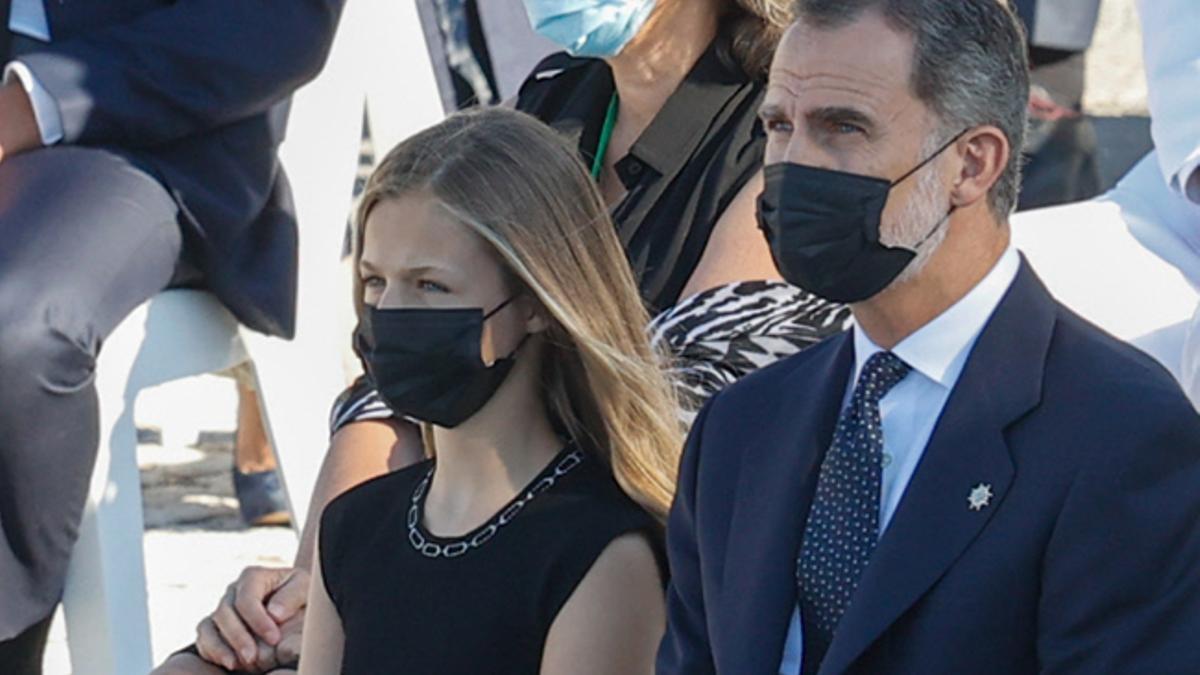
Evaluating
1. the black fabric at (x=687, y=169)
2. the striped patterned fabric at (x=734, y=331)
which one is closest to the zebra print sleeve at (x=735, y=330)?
the striped patterned fabric at (x=734, y=331)

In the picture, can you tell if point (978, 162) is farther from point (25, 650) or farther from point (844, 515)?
point (25, 650)

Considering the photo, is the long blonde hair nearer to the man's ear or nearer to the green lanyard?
the green lanyard

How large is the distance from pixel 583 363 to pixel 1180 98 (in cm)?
82

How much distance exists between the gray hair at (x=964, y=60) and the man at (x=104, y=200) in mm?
1777

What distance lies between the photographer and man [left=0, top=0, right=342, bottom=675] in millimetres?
3535

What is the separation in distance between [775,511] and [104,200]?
6.04 ft

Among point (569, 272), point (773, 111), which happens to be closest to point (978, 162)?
point (773, 111)

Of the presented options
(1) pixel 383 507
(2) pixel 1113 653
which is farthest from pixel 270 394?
(2) pixel 1113 653

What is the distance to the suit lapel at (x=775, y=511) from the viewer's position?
2158mm

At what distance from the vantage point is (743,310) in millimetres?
2855

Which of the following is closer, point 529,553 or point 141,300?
point 529,553

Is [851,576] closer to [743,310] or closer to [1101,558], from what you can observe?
[1101,558]

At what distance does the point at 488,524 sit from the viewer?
258 cm

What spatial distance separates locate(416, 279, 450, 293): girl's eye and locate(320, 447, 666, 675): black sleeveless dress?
0.24 metres
